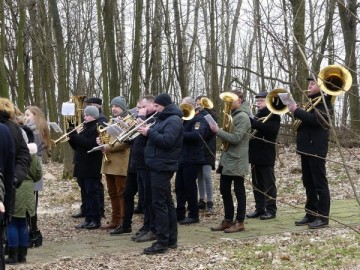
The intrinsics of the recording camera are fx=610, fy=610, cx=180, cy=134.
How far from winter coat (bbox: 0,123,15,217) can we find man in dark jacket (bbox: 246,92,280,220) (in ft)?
13.5

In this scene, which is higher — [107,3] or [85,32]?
[85,32]

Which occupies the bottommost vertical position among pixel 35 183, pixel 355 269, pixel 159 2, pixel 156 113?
pixel 355 269

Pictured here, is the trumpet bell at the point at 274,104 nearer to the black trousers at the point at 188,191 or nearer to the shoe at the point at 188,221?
the black trousers at the point at 188,191

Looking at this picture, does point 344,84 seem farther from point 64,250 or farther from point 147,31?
point 147,31

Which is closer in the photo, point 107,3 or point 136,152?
point 136,152

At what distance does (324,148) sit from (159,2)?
18.0m

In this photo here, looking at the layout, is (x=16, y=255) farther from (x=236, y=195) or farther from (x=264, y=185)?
(x=264, y=185)

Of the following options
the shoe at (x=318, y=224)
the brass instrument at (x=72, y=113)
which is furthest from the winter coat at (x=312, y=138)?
the brass instrument at (x=72, y=113)

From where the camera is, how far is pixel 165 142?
24.4ft

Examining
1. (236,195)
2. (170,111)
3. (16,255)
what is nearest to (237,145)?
(236,195)

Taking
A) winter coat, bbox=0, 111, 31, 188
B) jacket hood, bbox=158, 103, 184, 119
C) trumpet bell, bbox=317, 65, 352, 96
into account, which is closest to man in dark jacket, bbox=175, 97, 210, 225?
jacket hood, bbox=158, 103, 184, 119

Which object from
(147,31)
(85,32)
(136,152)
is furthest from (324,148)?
(85,32)

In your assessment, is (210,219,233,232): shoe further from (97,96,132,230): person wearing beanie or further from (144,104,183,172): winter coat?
(144,104,183,172): winter coat

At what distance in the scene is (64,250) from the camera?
8.08 meters
